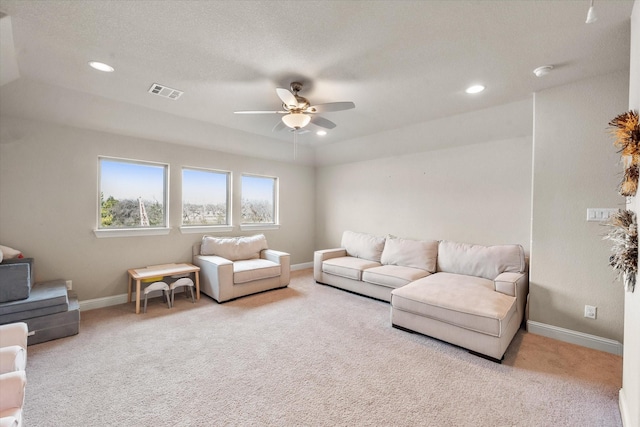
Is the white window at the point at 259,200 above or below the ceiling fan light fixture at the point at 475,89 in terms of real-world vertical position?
below

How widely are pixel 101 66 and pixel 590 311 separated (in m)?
5.21

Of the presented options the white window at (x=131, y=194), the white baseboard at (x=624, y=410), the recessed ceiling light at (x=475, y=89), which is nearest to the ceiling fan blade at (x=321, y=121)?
the recessed ceiling light at (x=475, y=89)

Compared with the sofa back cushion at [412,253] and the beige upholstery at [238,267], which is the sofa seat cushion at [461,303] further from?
the beige upholstery at [238,267]

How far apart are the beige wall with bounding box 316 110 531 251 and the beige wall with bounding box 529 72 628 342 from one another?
806mm

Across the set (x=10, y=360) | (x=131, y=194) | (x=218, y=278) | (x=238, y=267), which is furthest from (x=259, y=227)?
(x=10, y=360)

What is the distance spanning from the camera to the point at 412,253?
13.5 feet

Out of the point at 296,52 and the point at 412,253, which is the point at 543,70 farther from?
the point at 412,253

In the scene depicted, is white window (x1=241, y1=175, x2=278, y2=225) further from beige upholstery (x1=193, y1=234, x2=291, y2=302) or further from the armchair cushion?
the armchair cushion

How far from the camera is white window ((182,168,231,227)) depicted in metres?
4.46

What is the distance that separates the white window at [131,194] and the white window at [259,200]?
4.66 ft

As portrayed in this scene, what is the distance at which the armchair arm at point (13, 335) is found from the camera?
1.60 metres

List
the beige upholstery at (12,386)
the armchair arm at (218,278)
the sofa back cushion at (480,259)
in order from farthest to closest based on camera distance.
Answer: the armchair arm at (218,278)
the sofa back cushion at (480,259)
the beige upholstery at (12,386)

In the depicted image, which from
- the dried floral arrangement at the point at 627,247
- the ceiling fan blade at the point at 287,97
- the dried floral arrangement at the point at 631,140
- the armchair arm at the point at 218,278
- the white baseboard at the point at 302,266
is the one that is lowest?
the white baseboard at the point at 302,266

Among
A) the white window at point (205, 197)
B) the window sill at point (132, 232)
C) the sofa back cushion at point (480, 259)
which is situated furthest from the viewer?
the white window at point (205, 197)
